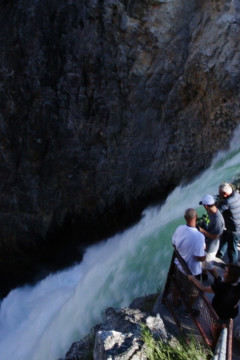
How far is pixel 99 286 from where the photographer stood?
731 centimetres

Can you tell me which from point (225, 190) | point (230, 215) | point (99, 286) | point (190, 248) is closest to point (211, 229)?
point (230, 215)

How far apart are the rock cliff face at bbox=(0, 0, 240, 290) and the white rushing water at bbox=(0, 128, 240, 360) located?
1.06 m

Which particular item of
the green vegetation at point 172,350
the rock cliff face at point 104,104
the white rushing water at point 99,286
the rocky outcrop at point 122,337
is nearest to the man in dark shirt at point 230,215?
the white rushing water at point 99,286

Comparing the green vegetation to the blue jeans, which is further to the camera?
the blue jeans

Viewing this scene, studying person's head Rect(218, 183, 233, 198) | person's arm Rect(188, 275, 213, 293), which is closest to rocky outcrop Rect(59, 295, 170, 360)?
person's arm Rect(188, 275, 213, 293)

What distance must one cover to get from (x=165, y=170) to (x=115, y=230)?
9.27 feet

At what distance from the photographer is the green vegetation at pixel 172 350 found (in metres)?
3.24

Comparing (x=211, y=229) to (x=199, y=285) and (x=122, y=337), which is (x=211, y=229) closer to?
(x=199, y=285)

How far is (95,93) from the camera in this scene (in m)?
10.9

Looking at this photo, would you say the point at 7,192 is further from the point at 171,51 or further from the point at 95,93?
the point at 171,51

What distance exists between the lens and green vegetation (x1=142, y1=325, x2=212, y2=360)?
128 inches

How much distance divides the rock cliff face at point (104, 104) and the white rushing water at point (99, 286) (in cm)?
106

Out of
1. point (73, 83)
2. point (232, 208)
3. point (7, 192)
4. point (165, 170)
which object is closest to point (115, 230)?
point (165, 170)

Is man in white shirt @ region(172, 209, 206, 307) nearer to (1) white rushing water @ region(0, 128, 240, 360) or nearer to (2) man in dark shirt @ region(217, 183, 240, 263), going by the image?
(2) man in dark shirt @ region(217, 183, 240, 263)
